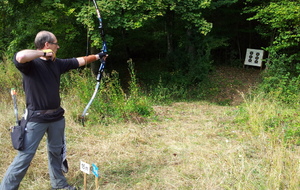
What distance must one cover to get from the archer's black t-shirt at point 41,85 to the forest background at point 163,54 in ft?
7.49

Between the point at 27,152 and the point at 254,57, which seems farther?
the point at 254,57

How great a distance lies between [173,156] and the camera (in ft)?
12.6

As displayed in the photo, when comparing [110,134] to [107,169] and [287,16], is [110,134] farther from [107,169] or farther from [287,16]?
[287,16]

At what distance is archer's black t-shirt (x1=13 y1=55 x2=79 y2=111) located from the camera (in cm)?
263

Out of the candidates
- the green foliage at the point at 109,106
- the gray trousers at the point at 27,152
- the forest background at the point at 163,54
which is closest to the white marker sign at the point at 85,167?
the gray trousers at the point at 27,152

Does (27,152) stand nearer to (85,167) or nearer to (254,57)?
(85,167)

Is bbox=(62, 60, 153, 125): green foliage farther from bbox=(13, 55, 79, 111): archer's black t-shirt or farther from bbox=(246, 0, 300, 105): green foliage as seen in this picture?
bbox=(246, 0, 300, 105): green foliage

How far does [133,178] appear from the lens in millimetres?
3289

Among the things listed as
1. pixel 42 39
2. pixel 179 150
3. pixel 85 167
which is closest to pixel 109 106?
pixel 179 150

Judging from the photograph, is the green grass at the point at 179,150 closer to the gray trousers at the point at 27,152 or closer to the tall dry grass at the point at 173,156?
the tall dry grass at the point at 173,156

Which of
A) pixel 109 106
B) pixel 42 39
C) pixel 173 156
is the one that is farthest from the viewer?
pixel 109 106

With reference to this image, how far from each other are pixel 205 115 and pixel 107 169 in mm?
3118

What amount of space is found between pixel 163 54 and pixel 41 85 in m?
11.9

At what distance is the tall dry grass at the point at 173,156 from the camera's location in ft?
10.0
